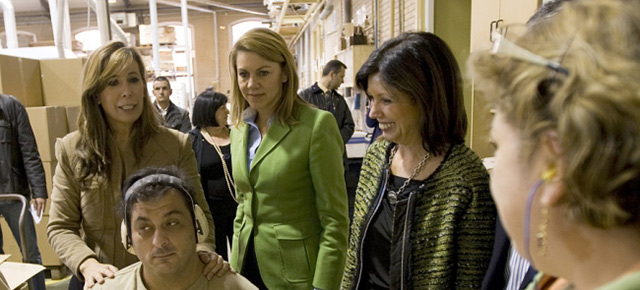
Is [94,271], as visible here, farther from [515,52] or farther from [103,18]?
[103,18]

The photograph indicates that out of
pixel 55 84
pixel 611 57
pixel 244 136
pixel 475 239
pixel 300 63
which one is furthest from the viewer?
pixel 300 63

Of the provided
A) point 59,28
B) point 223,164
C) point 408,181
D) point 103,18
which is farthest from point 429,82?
point 59,28

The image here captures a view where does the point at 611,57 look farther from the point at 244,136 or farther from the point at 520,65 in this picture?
the point at 244,136

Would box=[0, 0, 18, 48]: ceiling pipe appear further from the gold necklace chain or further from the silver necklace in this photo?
the silver necklace

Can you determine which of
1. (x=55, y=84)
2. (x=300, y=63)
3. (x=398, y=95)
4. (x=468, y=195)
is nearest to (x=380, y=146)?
(x=398, y=95)

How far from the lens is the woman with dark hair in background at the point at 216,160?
2.55 meters

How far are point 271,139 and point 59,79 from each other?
3.28m

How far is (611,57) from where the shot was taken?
363 mm

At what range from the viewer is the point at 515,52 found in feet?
1.44

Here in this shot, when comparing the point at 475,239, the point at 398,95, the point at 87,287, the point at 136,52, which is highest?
the point at 136,52

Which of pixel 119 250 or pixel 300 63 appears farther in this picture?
pixel 300 63

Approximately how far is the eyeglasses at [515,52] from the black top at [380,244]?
716mm

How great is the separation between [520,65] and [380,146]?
0.94 m

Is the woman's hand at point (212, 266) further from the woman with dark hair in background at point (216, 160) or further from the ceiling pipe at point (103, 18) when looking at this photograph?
the ceiling pipe at point (103, 18)
